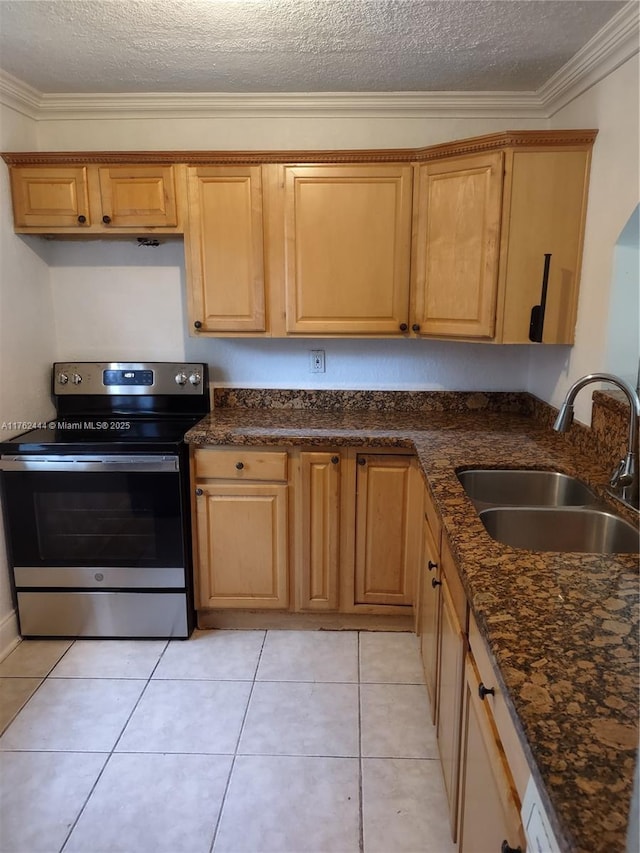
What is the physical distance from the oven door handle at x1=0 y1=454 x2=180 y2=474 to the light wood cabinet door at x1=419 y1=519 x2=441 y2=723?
1081 mm

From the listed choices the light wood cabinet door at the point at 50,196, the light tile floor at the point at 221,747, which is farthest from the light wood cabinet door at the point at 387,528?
the light wood cabinet door at the point at 50,196

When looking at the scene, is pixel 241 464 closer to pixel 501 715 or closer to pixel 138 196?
pixel 138 196

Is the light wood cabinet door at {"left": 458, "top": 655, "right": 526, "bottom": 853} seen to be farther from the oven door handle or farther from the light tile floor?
the oven door handle

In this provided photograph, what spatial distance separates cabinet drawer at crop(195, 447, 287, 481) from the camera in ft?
7.89

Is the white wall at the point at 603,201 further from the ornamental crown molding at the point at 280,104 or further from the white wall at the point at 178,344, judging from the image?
the white wall at the point at 178,344

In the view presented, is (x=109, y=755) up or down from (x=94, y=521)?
down

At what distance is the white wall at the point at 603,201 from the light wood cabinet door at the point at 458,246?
34cm

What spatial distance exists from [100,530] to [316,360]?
1.29 meters

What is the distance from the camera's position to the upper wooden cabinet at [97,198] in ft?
8.05

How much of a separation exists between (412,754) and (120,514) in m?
1.47

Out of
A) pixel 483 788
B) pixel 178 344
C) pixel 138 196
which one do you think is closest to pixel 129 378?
pixel 178 344

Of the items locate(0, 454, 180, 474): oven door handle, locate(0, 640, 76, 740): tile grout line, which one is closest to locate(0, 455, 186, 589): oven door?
locate(0, 454, 180, 474): oven door handle

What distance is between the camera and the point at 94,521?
244 centimetres

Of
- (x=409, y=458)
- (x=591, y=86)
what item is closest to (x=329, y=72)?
(x=591, y=86)
